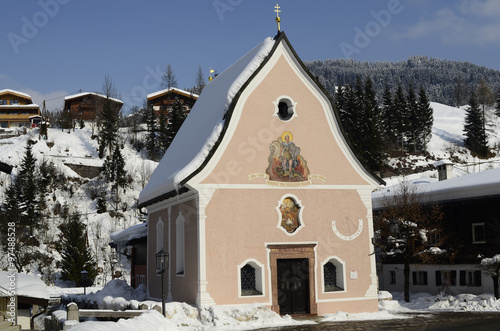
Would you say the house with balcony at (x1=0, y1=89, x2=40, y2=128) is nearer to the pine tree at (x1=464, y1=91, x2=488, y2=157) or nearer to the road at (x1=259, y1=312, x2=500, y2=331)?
the pine tree at (x1=464, y1=91, x2=488, y2=157)

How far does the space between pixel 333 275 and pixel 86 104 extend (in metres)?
81.0

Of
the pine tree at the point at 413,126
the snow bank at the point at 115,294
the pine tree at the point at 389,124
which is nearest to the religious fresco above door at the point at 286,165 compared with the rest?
the snow bank at the point at 115,294

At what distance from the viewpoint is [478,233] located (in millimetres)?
30375

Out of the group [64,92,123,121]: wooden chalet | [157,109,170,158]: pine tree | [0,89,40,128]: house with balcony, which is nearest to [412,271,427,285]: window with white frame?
[157,109,170,158]: pine tree

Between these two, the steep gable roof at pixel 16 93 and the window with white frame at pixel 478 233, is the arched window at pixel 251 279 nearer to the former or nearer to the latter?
the window with white frame at pixel 478 233

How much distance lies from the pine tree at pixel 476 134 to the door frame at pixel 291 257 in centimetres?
7331

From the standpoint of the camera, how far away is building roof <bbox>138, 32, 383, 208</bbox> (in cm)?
2242

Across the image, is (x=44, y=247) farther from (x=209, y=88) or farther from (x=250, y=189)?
(x=250, y=189)

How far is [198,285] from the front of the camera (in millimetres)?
21375

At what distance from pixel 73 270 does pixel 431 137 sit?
2586 inches

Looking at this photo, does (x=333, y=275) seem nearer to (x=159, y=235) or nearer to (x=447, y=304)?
(x=447, y=304)

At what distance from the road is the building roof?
239 inches

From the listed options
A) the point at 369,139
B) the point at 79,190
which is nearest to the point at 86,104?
the point at 79,190

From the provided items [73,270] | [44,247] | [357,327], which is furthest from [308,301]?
[44,247]
